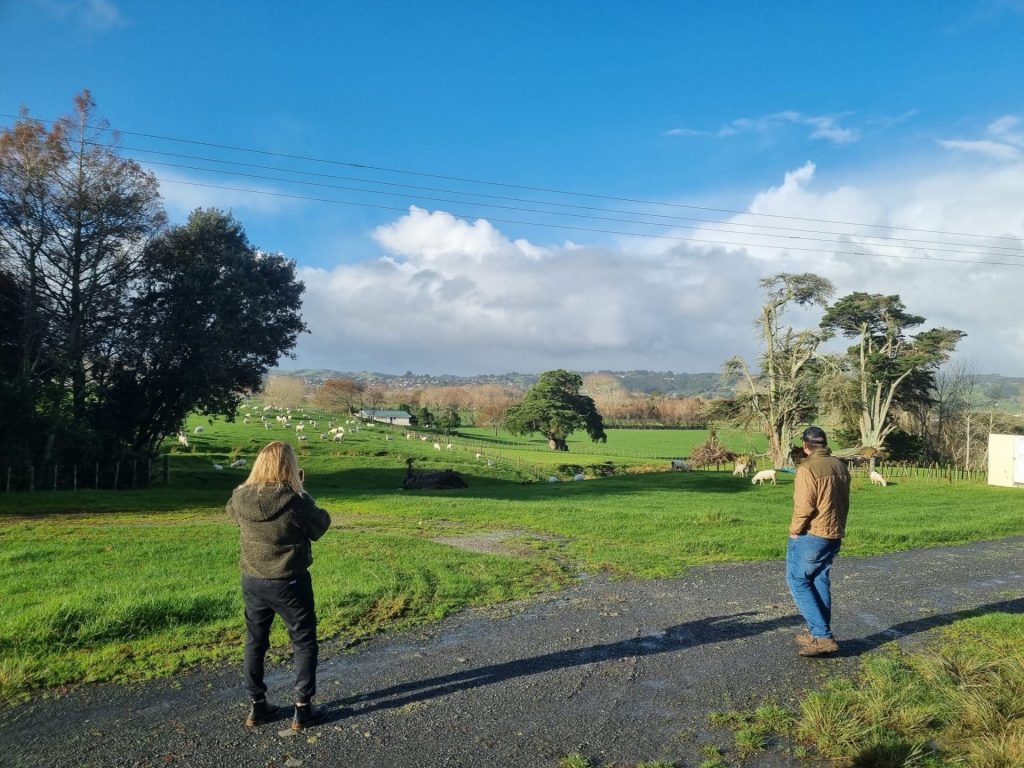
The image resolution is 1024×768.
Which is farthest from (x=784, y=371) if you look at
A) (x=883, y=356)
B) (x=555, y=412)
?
(x=555, y=412)

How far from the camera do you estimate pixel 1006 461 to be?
103 feet

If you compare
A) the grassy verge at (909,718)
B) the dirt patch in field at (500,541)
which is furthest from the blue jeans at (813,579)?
the dirt patch in field at (500,541)

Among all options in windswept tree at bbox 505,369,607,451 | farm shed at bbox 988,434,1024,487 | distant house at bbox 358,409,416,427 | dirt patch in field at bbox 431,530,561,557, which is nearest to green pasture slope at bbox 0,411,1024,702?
dirt patch in field at bbox 431,530,561,557

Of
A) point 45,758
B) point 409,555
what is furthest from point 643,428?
point 45,758

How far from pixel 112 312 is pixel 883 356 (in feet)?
142

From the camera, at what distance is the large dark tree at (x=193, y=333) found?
27453 millimetres

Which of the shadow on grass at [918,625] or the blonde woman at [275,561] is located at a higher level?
the blonde woman at [275,561]

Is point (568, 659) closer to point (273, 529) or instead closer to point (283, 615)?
point (283, 615)

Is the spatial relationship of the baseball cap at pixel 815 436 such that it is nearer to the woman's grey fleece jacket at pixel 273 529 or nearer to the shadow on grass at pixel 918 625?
the shadow on grass at pixel 918 625

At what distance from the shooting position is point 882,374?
44.3 m

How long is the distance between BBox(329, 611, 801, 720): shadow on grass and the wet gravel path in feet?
0.07

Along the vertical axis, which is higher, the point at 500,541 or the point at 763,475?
the point at 500,541

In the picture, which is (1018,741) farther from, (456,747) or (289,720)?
(289,720)

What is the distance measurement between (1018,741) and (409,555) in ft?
27.9
